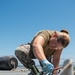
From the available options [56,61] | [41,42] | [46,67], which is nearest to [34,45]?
[41,42]

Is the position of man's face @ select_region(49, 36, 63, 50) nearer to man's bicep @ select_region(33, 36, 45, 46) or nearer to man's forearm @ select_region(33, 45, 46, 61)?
man's bicep @ select_region(33, 36, 45, 46)

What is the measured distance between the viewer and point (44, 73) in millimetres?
3832

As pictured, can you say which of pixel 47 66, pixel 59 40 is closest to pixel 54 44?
pixel 59 40

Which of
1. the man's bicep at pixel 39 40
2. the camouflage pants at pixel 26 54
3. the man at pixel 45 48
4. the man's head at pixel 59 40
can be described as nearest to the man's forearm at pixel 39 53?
the man at pixel 45 48

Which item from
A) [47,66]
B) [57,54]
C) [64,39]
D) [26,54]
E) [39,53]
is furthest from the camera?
[57,54]

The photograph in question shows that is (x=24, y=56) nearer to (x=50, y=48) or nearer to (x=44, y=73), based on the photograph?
(x=50, y=48)

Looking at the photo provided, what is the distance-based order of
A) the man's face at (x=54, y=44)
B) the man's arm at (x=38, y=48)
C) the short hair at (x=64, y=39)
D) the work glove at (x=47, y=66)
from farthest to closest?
the man's face at (x=54, y=44), the short hair at (x=64, y=39), the man's arm at (x=38, y=48), the work glove at (x=47, y=66)

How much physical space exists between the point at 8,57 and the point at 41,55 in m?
27.0

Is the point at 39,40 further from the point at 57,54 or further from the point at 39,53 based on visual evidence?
the point at 57,54

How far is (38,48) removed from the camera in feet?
12.8

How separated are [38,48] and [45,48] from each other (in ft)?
1.53

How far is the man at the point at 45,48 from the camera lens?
3795mm

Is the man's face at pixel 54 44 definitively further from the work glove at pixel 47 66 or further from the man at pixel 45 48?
the work glove at pixel 47 66

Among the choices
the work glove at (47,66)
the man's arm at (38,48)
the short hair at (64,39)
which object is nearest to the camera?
the work glove at (47,66)
